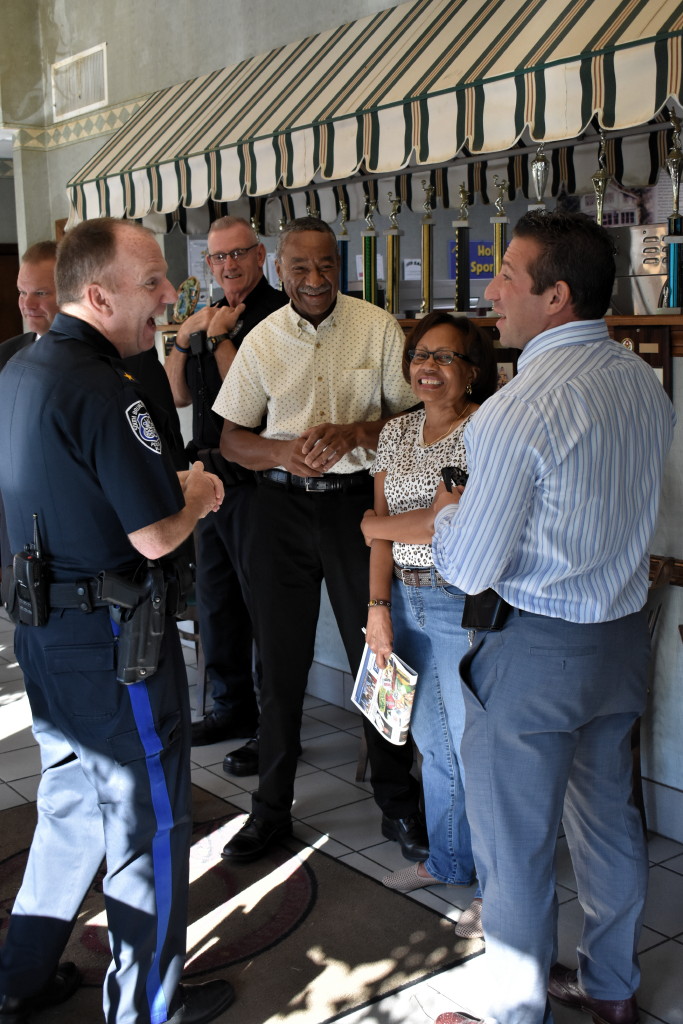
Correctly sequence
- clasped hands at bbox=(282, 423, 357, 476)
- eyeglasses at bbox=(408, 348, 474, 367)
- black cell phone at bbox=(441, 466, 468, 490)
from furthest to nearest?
clasped hands at bbox=(282, 423, 357, 476) → eyeglasses at bbox=(408, 348, 474, 367) → black cell phone at bbox=(441, 466, 468, 490)

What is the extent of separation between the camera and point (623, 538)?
221 centimetres

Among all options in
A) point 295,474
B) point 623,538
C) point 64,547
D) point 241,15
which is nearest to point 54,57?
point 241,15

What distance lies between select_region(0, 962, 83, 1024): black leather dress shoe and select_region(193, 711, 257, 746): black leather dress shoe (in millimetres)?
1770

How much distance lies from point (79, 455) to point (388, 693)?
1.37 metres

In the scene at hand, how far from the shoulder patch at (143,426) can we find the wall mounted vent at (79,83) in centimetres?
501

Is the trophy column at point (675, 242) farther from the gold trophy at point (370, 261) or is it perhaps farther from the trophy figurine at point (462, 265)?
the gold trophy at point (370, 261)

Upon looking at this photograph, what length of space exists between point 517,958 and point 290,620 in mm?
1494

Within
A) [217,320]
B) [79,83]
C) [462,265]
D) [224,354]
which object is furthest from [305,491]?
[79,83]

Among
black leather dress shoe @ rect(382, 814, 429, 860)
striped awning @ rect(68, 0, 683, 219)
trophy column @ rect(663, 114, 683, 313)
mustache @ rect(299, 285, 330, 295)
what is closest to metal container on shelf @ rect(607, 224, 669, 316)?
trophy column @ rect(663, 114, 683, 313)

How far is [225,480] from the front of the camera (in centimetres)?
417

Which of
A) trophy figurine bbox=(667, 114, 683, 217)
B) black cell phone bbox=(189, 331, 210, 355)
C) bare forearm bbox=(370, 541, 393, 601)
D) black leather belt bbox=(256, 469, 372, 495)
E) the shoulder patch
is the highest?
trophy figurine bbox=(667, 114, 683, 217)

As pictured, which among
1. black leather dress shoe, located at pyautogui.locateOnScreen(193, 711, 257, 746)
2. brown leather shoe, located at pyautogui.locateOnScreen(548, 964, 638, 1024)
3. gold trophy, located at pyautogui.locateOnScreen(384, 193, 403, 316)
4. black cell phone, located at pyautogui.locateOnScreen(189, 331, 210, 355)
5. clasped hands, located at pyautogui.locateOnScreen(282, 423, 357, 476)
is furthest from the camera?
black leather dress shoe, located at pyautogui.locateOnScreen(193, 711, 257, 746)

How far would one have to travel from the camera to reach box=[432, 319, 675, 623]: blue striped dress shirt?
2.12 m

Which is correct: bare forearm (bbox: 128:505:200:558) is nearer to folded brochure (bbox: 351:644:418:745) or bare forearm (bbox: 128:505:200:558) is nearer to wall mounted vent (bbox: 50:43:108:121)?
folded brochure (bbox: 351:644:418:745)
